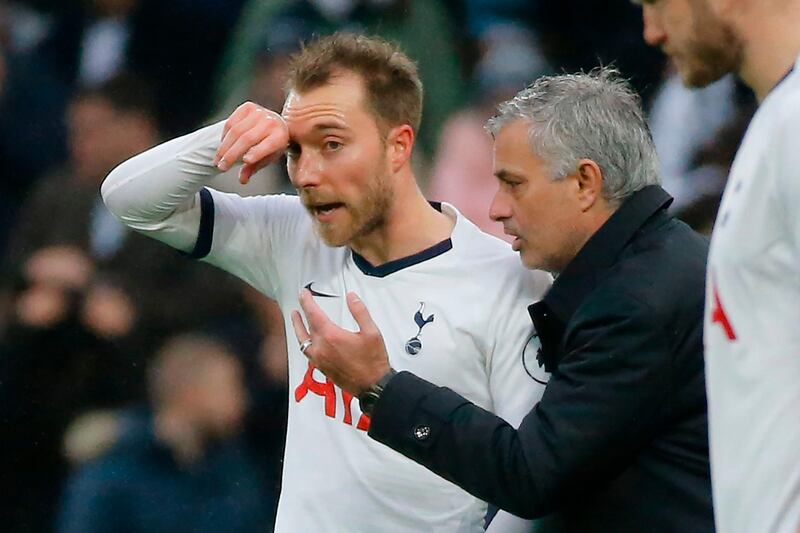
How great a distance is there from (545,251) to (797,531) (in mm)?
866

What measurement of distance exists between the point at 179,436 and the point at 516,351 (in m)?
1.48

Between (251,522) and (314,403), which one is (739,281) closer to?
(314,403)

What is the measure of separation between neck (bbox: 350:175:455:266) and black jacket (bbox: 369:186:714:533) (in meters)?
0.54

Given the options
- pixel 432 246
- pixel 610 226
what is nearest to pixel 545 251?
pixel 610 226

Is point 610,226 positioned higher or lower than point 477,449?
higher

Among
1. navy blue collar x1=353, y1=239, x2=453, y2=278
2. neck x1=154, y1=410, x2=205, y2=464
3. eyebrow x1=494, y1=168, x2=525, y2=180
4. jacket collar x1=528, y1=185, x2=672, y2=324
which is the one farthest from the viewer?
neck x1=154, y1=410, x2=205, y2=464

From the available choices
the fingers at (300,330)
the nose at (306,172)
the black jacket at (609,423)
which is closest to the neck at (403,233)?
the nose at (306,172)

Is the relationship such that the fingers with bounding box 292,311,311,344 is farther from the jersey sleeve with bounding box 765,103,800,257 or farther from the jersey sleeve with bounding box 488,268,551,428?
the jersey sleeve with bounding box 765,103,800,257

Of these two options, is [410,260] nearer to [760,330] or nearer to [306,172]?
[306,172]

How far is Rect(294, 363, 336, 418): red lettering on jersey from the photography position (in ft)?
7.89

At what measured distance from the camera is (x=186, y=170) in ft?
8.12

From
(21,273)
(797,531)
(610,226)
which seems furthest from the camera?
(21,273)

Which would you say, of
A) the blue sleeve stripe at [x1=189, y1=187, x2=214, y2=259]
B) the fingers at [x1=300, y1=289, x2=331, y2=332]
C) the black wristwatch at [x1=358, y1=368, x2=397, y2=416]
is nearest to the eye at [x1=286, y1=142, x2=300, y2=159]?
the blue sleeve stripe at [x1=189, y1=187, x2=214, y2=259]

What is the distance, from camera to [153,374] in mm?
3545
